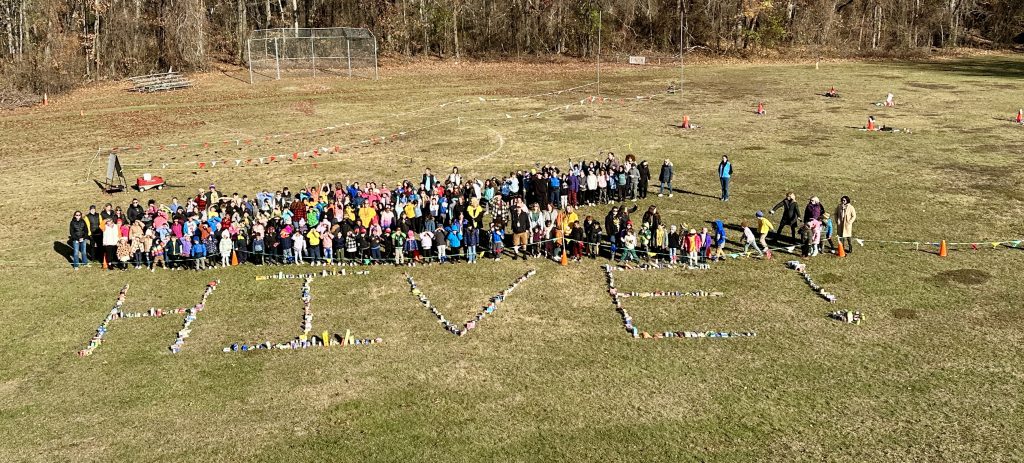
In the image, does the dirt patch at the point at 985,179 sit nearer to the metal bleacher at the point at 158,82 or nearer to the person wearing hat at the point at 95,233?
the person wearing hat at the point at 95,233

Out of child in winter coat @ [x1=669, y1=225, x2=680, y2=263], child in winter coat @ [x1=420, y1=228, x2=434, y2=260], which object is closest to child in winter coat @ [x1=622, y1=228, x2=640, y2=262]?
child in winter coat @ [x1=669, y1=225, x2=680, y2=263]

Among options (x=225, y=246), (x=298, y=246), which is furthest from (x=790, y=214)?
(x=225, y=246)

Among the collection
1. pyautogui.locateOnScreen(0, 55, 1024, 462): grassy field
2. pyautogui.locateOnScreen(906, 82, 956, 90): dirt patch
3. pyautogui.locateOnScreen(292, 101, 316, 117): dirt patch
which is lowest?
pyautogui.locateOnScreen(0, 55, 1024, 462): grassy field

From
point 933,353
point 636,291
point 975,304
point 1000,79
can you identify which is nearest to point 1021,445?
point 933,353

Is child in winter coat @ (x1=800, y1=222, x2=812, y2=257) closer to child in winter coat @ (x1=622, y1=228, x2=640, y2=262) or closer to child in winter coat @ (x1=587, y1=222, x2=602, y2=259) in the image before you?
child in winter coat @ (x1=622, y1=228, x2=640, y2=262)

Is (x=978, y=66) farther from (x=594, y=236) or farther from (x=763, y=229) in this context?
(x=594, y=236)

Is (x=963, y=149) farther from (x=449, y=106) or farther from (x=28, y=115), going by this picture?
(x=28, y=115)

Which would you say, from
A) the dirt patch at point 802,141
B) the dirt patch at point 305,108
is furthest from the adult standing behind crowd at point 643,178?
the dirt patch at point 305,108
